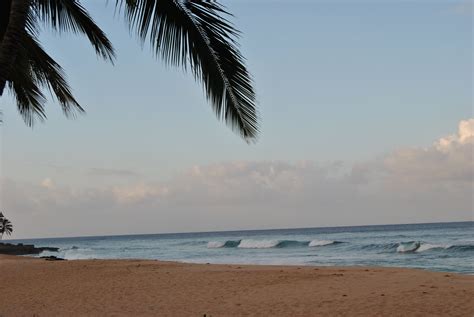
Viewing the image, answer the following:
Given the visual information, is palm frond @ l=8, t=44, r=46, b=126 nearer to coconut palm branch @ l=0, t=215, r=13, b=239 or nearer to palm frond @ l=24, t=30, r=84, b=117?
palm frond @ l=24, t=30, r=84, b=117

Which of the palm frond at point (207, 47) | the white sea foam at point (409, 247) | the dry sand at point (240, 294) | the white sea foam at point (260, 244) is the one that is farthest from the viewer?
the white sea foam at point (260, 244)

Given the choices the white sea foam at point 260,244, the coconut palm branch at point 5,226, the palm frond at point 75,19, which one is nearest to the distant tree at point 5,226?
the coconut palm branch at point 5,226

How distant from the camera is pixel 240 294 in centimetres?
1093

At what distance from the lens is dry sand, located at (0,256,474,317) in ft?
28.8

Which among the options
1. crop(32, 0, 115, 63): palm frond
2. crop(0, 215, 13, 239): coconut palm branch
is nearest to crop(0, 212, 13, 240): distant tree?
crop(0, 215, 13, 239): coconut palm branch

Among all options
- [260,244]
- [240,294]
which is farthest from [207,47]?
[260,244]

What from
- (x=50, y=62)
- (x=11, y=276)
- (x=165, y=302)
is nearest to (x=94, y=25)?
(x=50, y=62)

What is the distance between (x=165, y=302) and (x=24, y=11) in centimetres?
690

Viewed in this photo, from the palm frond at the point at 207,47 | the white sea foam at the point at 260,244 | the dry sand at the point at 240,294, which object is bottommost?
the dry sand at the point at 240,294

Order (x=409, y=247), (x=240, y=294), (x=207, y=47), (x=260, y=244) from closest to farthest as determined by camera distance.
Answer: (x=207, y=47) → (x=240, y=294) → (x=409, y=247) → (x=260, y=244)

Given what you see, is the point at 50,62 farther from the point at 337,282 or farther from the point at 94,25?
the point at 337,282

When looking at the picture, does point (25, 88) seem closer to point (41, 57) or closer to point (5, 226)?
point (41, 57)

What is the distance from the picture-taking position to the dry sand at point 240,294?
28.8 ft

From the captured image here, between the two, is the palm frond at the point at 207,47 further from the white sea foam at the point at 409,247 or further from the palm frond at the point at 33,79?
the white sea foam at the point at 409,247
